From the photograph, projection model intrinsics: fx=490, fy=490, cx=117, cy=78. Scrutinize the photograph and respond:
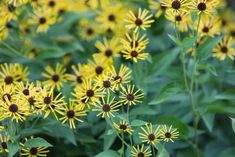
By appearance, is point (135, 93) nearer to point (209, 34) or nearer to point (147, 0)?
point (209, 34)

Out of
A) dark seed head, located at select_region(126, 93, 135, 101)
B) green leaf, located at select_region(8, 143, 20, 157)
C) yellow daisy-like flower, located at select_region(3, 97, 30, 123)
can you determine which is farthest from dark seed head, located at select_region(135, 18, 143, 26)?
green leaf, located at select_region(8, 143, 20, 157)

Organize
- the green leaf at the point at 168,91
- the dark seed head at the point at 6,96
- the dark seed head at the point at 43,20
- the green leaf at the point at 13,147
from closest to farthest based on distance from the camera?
the green leaf at the point at 13,147, the dark seed head at the point at 6,96, the green leaf at the point at 168,91, the dark seed head at the point at 43,20

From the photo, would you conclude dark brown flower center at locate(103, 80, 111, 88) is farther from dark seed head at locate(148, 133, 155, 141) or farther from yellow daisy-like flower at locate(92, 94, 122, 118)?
dark seed head at locate(148, 133, 155, 141)

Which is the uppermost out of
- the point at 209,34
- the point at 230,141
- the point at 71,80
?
the point at 209,34

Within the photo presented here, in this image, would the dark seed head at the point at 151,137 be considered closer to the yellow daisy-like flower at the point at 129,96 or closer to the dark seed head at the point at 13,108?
the yellow daisy-like flower at the point at 129,96

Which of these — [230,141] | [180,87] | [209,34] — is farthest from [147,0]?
[230,141]

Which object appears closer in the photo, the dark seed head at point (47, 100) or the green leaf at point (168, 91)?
the dark seed head at point (47, 100)

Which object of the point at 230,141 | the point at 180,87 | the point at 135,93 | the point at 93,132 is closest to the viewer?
the point at 135,93

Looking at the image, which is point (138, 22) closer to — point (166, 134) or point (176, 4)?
point (176, 4)

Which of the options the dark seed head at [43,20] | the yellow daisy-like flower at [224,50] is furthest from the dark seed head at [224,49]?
the dark seed head at [43,20]
